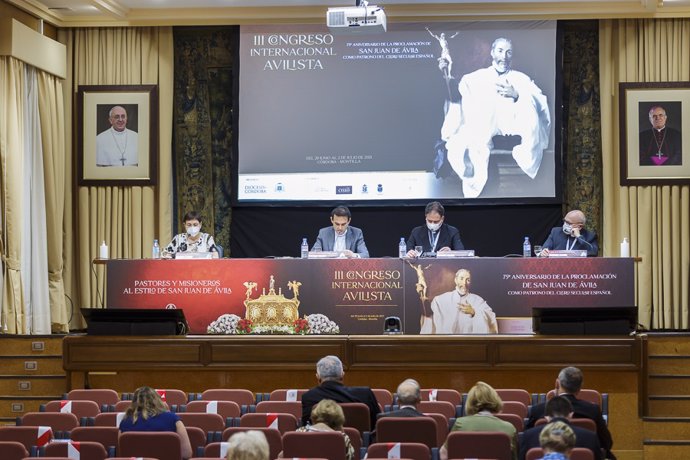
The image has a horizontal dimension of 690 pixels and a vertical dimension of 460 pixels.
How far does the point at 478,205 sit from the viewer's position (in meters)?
13.4

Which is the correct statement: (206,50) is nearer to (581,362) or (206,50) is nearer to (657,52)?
(657,52)

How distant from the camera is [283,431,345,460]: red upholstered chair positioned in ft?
18.2

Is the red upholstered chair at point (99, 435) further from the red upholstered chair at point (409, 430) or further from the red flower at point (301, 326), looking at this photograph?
the red flower at point (301, 326)

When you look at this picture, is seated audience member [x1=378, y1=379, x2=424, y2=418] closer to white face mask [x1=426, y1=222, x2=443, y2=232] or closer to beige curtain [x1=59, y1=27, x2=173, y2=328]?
white face mask [x1=426, y1=222, x2=443, y2=232]

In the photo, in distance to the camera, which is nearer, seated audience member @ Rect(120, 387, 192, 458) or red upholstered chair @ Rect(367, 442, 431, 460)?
red upholstered chair @ Rect(367, 442, 431, 460)

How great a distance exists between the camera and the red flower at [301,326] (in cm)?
983

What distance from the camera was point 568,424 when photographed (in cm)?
584

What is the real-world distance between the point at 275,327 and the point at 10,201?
370cm

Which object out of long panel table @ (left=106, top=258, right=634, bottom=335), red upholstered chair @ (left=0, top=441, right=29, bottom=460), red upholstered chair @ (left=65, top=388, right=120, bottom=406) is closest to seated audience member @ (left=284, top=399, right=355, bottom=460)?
red upholstered chair @ (left=0, top=441, right=29, bottom=460)

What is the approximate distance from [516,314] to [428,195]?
11.9ft

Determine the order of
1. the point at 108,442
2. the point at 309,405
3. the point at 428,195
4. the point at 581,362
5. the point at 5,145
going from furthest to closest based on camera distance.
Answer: the point at 428,195 < the point at 5,145 < the point at 581,362 < the point at 309,405 < the point at 108,442

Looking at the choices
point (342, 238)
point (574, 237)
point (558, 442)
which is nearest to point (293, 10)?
point (342, 238)

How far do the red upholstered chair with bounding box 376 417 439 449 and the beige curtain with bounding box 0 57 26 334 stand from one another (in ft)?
21.8

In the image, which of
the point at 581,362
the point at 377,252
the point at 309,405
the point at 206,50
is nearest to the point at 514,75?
the point at 377,252
